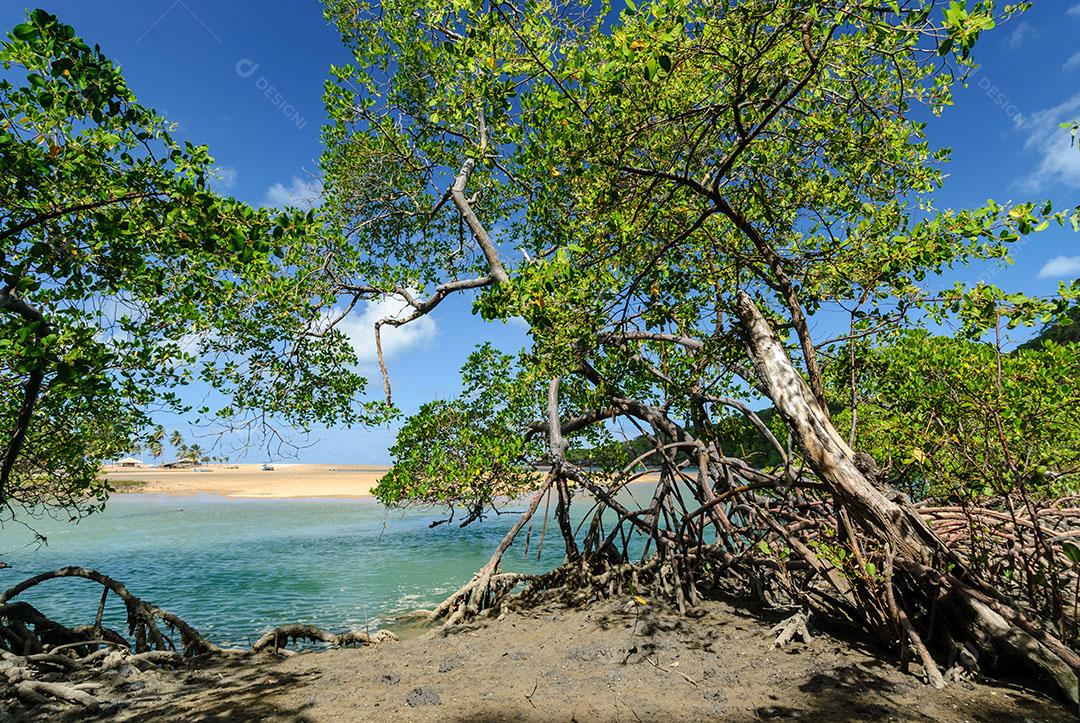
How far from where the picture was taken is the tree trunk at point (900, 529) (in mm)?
4379

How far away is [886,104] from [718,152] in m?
2.12

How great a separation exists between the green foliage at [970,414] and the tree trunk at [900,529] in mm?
622

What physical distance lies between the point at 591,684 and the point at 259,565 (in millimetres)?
17113

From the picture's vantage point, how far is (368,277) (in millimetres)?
9203

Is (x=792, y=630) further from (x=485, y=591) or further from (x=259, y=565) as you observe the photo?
(x=259, y=565)

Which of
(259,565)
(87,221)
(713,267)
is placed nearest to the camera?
(87,221)

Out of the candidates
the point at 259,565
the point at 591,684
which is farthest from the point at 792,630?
the point at 259,565

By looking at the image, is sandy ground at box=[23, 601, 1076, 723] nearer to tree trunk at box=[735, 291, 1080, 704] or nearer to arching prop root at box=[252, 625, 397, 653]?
tree trunk at box=[735, 291, 1080, 704]

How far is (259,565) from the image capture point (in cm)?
1856

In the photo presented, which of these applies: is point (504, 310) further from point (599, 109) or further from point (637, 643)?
point (637, 643)

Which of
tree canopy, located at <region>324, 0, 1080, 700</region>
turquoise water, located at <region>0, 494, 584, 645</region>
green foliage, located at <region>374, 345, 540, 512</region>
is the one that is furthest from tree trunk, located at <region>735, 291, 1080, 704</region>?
turquoise water, located at <region>0, 494, 584, 645</region>

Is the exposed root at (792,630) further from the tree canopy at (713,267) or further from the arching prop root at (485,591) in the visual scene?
the arching prop root at (485,591)

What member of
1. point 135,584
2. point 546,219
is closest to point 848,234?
point 546,219

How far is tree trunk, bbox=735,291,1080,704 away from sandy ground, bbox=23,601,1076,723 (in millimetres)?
354
